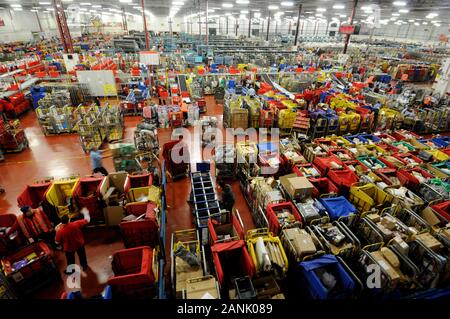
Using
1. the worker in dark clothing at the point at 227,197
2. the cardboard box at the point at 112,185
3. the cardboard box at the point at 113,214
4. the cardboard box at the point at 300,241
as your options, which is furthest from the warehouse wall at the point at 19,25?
the cardboard box at the point at 300,241

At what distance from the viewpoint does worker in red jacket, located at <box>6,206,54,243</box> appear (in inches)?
222

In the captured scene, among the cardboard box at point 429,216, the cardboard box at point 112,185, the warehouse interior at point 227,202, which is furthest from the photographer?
the cardboard box at point 112,185

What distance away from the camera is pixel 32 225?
5746 mm

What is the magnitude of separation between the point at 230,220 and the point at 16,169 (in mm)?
9114

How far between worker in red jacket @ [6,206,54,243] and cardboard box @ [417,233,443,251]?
346 inches

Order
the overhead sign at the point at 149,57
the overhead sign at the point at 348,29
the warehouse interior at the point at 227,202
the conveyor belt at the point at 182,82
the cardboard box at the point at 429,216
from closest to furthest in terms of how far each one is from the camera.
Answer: the warehouse interior at the point at 227,202
the cardboard box at the point at 429,216
the overhead sign at the point at 149,57
the conveyor belt at the point at 182,82
the overhead sign at the point at 348,29

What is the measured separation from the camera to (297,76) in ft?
72.7

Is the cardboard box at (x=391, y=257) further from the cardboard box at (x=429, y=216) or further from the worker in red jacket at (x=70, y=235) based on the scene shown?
the worker in red jacket at (x=70, y=235)

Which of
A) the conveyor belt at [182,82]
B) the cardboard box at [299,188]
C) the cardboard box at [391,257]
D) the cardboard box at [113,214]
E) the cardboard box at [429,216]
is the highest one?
the conveyor belt at [182,82]

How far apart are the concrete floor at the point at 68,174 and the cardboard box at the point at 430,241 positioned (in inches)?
161

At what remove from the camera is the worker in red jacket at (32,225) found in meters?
5.64

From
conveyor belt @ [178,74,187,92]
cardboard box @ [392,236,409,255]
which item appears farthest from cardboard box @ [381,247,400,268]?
conveyor belt @ [178,74,187,92]
